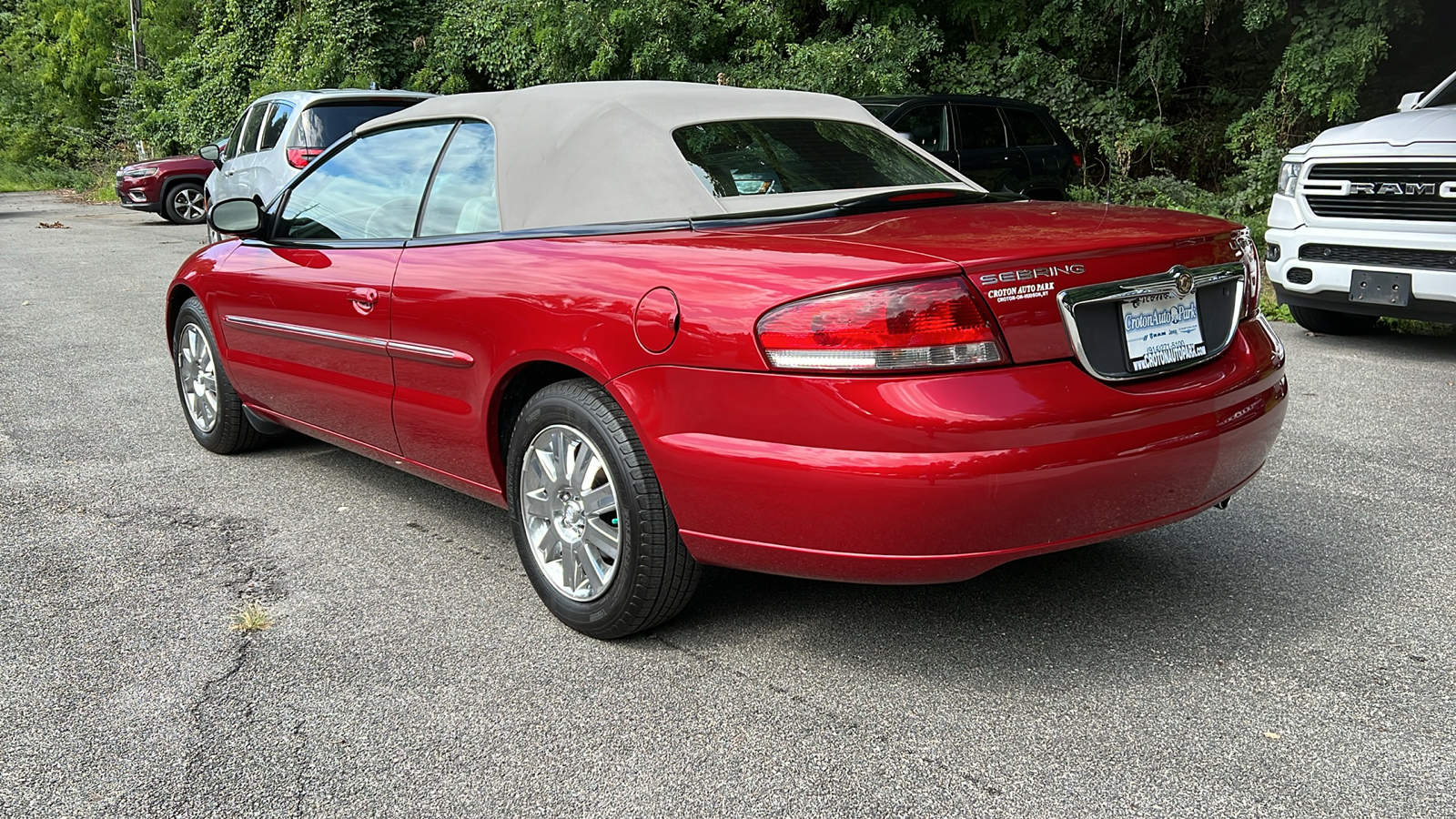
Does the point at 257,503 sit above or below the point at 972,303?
below

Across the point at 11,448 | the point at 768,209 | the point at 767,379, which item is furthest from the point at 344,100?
the point at 767,379

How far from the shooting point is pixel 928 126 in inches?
449

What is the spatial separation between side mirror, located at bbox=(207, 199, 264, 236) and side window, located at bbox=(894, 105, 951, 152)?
7.53m

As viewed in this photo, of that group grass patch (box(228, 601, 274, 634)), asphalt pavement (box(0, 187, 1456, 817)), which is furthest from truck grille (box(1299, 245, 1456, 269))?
grass patch (box(228, 601, 274, 634))

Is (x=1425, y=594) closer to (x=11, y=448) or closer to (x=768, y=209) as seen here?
(x=768, y=209)

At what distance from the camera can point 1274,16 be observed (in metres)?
12.6

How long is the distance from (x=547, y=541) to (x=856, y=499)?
1088 mm

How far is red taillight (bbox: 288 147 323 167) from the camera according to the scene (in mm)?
10875

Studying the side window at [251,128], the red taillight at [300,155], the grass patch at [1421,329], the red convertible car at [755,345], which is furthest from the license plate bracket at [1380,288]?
the side window at [251,128]

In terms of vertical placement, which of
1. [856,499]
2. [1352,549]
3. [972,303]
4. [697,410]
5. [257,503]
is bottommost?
[1352,549]

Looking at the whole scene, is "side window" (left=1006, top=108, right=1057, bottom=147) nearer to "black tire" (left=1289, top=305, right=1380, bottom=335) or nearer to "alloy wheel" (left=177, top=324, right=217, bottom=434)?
"black tire" (left=1289, top=305, right=1380, bottom=335)

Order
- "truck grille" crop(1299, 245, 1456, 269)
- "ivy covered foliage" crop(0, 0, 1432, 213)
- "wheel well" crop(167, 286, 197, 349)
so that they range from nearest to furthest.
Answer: "wheel well" crop(167, 286, 197, 349), "truck grille" crop(1299, 245, 1456, 269), "ivy covered foliage" crop(0, 0, 1432, 213)

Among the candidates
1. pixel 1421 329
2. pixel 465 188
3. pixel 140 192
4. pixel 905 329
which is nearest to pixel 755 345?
pixel 905 329

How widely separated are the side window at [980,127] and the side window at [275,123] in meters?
6.46
